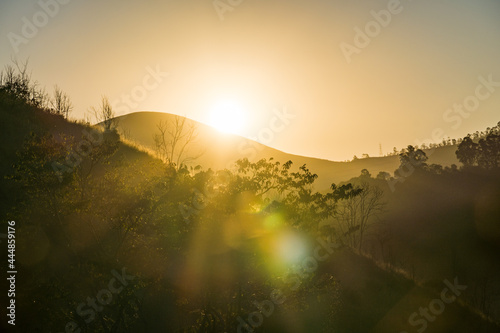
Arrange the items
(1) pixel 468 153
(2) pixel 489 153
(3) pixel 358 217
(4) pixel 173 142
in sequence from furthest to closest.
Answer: (1) pixel 468 153 → (2) pixel 489 153 → (3) pixel 358 217 → (4) pixel 173 142

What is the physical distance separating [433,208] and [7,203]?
9124 centimetres

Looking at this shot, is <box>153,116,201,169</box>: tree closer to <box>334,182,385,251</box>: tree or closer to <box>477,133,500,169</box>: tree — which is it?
<box>334,182,385,251</box>: tree

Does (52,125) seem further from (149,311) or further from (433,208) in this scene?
(433,208)

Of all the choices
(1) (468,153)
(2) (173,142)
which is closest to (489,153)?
(1) (468,153)

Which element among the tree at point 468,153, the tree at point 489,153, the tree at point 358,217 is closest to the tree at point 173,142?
the tree at point 358,217

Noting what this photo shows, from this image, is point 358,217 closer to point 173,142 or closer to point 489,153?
point 173,142

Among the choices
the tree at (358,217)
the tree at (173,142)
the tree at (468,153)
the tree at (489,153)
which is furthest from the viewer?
the tree at (468,153)

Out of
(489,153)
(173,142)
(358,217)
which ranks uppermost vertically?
(173,142)

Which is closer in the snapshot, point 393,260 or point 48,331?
point 48,331

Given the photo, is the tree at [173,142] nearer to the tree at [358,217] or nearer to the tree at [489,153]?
the tree at [358,217]

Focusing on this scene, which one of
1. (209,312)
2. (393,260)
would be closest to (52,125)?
(209,312)

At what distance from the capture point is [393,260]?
6831 centimetres

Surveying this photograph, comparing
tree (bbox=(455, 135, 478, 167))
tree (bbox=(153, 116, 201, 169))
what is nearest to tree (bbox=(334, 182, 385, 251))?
tree (bbox=(153, 116, 201, 169))

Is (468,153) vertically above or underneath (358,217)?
above
